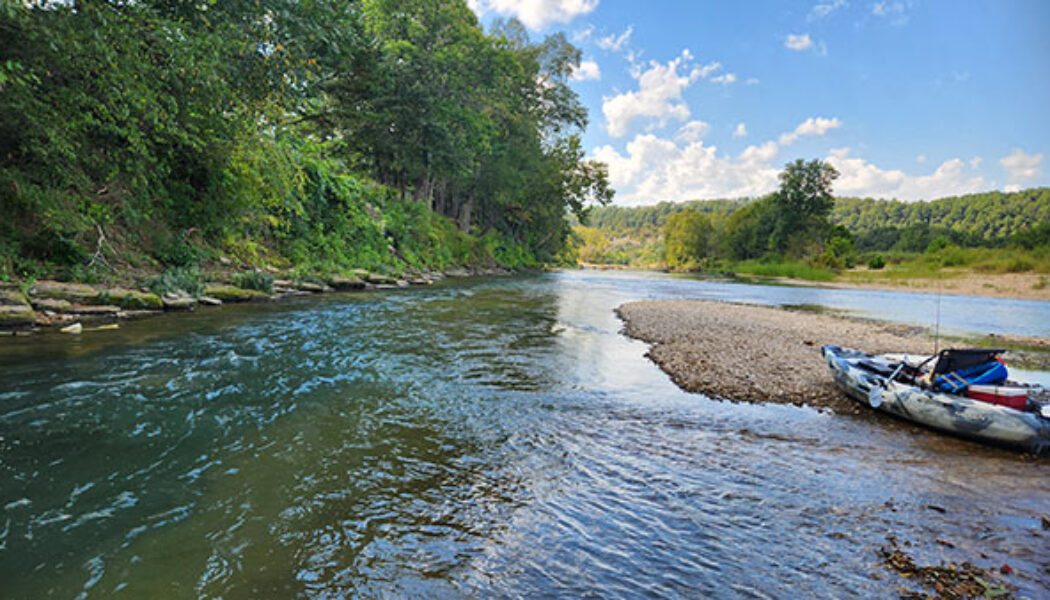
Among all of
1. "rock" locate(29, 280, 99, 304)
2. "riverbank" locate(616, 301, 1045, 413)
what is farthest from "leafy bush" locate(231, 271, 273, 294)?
"riverbank" locate(616, 301, 1045, 413)

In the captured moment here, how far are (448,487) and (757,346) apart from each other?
1002 centimetres

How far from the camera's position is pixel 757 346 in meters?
11.8

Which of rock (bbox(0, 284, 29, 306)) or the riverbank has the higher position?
rock (bbox(0, 284, 29, 306))

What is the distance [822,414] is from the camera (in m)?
7.38

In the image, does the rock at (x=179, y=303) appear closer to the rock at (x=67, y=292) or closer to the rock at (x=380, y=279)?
the rock at (x=67, y=292)

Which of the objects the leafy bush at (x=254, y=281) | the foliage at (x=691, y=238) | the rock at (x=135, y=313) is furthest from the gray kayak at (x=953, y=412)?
the foliage at (x=691, y=238)

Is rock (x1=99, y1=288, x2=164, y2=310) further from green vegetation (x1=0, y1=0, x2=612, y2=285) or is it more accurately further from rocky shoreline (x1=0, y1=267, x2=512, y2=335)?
green vegetation (x1=0, y1=0, x2=612, y2=285)

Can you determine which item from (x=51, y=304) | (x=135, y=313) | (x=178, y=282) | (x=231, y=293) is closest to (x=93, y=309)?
(x=51, y=304)

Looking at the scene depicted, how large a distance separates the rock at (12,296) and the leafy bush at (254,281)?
5.98 meters

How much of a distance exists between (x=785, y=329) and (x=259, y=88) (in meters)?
17.4

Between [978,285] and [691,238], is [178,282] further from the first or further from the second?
[691,238]

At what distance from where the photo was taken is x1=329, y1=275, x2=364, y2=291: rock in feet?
67.1

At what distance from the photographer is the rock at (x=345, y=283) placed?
67.1ft

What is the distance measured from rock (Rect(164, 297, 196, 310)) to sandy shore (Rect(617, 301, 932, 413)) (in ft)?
41.9
